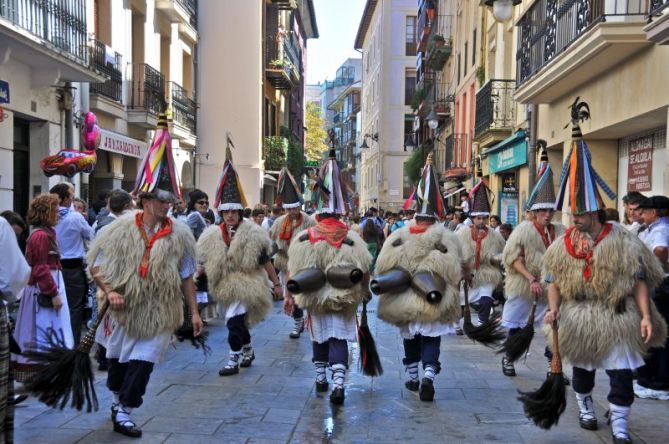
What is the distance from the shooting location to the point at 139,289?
5.20m

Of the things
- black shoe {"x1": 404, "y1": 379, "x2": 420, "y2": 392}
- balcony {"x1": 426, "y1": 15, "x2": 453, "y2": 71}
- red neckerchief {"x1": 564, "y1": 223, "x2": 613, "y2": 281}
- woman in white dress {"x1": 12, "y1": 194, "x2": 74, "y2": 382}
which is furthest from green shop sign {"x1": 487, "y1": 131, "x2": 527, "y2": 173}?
woman in white dress {"x1": 12, "y1": 194, "x2": 74, "y2": 382}

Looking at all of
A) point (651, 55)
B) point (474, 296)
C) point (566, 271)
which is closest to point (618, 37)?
point (651, 55)

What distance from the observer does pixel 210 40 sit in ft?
83.0

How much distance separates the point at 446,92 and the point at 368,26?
35274mm

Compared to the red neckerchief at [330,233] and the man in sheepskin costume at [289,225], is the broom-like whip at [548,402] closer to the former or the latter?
the red neckerchief at [330,233]

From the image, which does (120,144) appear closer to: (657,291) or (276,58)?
(657,291)

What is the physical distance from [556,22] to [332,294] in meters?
9.18

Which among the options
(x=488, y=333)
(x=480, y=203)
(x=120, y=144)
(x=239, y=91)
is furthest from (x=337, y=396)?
(x=239, y=91)

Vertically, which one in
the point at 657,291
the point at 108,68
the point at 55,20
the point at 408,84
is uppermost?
the point at 408,84

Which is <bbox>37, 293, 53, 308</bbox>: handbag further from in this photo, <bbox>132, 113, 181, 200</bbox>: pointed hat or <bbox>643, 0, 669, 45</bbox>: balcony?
<bbox>643, 0, 669, 45</bbox>: balcony

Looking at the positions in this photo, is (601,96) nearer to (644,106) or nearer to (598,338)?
(644,106)

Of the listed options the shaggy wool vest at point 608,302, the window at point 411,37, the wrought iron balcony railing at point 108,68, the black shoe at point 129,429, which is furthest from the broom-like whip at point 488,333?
the window at point 411,37

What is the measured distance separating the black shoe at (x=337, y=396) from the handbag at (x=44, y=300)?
104 inches

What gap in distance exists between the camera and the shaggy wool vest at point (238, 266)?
7.43 m
